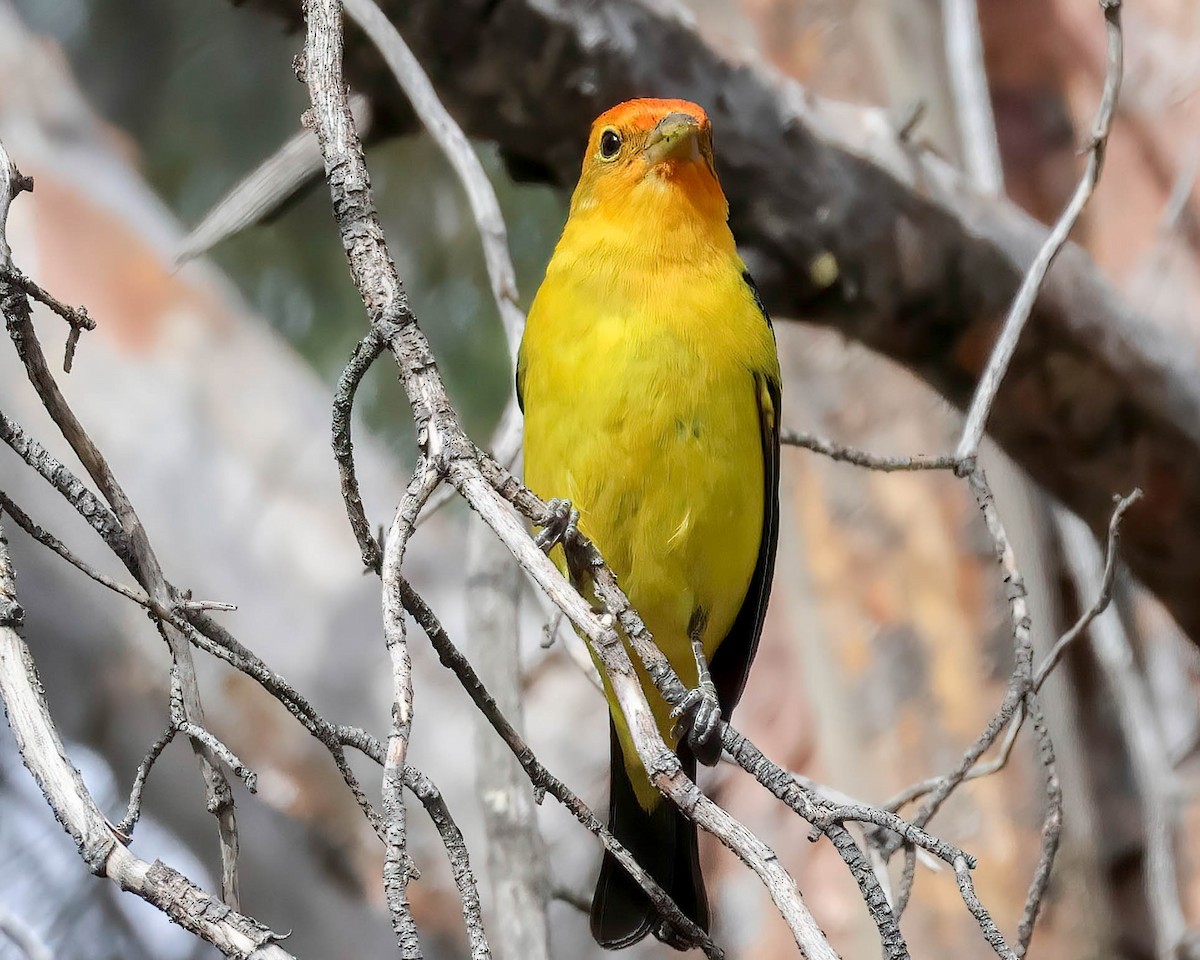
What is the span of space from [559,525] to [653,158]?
129 cm

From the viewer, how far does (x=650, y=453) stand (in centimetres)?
264

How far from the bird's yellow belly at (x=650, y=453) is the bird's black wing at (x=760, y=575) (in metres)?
0.07

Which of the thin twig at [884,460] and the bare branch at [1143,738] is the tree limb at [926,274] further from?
the thin twig at [884,460]

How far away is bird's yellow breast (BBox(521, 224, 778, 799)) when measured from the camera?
2.65 m

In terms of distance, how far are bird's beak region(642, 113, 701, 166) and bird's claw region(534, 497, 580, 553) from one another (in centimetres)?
115

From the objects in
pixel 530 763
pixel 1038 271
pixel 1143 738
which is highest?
pixel 1143 738

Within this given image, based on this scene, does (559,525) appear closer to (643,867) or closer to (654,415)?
(654,415)

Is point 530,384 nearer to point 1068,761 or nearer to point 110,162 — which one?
point 1068,761

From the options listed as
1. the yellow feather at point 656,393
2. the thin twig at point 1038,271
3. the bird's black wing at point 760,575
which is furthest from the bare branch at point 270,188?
the thin twig at point 1038,271

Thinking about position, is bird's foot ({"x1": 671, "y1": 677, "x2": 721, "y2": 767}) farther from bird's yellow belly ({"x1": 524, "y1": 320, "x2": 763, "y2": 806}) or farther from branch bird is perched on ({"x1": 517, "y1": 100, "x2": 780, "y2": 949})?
bird's yellow belly ({"x1": 524, "y1": 320, "x2": 763, "y2": 806})

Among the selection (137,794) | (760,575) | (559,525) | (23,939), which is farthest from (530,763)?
(23,939)

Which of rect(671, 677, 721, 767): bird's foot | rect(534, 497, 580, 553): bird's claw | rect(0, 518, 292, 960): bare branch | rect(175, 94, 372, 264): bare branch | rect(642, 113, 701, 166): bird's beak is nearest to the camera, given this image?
rect(0, 518, 292, 960): bare branch

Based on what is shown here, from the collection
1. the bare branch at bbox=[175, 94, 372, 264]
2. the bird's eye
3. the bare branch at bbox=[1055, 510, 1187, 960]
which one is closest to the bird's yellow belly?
the bird's eye

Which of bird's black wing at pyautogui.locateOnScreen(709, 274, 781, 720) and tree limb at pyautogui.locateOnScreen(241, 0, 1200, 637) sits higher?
tree limb at pyautogui.locateOnScreen(241, 0, 1200, 637)
